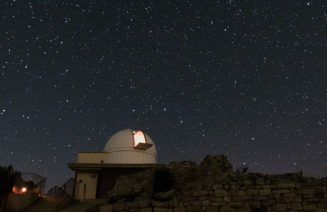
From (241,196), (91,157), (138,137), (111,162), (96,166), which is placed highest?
(138,137)

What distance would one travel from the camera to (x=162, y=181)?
10977 millimetres

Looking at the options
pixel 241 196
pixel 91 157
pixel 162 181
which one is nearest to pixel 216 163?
pixel 162 181

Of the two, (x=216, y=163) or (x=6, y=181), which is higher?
(x=216, y=163)

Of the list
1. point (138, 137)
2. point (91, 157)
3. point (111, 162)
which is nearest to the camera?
point (111, 162)

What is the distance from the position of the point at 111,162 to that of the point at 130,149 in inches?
73.4

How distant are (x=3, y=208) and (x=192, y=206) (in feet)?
31.3

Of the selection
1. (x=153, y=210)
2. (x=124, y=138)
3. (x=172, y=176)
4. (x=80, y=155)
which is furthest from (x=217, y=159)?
(x=80, y=155)

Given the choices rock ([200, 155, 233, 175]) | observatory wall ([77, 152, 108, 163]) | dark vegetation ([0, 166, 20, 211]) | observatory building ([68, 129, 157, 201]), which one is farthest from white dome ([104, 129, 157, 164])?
rock ([200, 155, 233, 175])

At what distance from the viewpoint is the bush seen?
10695 mm

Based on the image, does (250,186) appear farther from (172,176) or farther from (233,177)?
(172,176)

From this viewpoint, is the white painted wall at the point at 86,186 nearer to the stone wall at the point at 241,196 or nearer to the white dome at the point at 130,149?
the white dome at the point at 130,149

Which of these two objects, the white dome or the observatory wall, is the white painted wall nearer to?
the observatory wall

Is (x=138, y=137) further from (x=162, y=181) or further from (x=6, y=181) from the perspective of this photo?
(x=162, y=181)

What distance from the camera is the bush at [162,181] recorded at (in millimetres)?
10695
